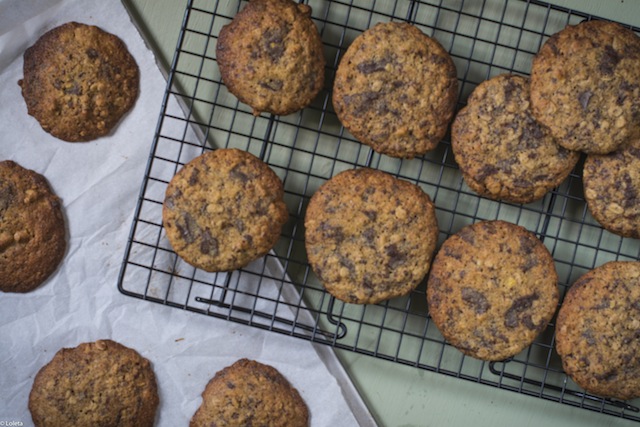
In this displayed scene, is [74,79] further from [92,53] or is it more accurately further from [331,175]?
[331,175]

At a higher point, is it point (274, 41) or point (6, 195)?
point (274, 41)

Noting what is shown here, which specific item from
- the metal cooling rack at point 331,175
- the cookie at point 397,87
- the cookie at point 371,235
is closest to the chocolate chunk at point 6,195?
the metal cooling rack at point 331,175

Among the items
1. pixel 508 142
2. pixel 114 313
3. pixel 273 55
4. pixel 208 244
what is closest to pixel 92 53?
pixel 273 55

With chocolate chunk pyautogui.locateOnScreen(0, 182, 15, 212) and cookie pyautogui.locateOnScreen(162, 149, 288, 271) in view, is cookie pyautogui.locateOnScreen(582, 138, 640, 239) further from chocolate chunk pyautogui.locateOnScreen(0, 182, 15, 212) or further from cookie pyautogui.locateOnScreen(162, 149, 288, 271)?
chocolate chunk pyautogui.locateOnScreen(0, 182, 15, 212)

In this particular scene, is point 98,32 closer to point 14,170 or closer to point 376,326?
point 14,170

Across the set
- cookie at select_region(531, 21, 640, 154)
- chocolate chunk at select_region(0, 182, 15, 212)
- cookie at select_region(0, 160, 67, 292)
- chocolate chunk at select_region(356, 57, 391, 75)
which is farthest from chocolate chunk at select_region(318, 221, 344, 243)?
chocolate chunk at select_region(0, 182, 15, 212)
